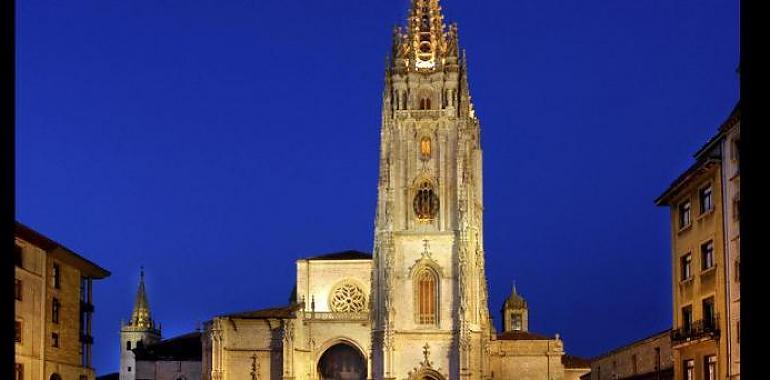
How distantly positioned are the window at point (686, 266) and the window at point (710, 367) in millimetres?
3943

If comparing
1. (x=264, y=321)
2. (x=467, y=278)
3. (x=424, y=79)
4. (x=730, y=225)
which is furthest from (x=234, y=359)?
(x=730, y=225)

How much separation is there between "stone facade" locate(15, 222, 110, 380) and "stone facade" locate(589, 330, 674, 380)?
86.7 feet

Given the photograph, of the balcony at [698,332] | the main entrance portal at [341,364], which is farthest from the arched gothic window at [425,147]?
the balcony at [698,332]

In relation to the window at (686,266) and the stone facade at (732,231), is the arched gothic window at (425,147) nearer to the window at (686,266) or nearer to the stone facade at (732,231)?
the window at (686,266)

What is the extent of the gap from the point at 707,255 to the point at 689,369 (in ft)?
14.8

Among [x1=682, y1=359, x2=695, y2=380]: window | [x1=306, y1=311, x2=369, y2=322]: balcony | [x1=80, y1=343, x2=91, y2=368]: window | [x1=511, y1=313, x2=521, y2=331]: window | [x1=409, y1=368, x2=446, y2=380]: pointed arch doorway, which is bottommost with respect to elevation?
[x1=409, y1=368, x2=446, y2=380]: pointed arch doorway

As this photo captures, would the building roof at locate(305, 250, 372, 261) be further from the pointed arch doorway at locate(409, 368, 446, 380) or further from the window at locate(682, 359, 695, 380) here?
the window at locate(682, 359, 695, 380)

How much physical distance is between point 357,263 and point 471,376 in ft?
54.9

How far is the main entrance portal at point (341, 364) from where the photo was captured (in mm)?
87312

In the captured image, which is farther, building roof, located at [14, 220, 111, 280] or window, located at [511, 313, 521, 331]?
window, located at [511, 313, 521, 331]

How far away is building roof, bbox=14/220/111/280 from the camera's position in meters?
46.8

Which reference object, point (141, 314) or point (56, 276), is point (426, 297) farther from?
point (141, 314)

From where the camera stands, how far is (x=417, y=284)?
82.1 m

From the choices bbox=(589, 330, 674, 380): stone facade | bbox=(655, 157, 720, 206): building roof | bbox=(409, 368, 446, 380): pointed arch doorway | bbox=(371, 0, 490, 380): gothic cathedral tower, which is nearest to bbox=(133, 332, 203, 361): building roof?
bbox=(371, 0, 490, 380): gothic cathedral tower
